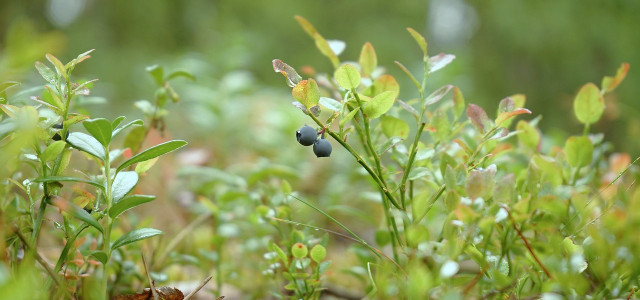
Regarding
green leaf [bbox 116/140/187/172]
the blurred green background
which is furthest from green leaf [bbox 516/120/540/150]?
the blurred green background

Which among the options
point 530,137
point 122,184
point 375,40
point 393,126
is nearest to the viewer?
point 122,184

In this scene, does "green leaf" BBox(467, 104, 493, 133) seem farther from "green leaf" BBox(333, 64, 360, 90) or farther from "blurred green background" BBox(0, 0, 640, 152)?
"blurred green background" BBox(0, 0, 640, 152)

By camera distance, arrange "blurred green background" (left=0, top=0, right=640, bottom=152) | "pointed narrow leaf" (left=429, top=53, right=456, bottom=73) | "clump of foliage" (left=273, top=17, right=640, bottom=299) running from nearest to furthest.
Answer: "clump of foliage" (left=273, top=17, right=640, bottom=299) < "pointed narrow leaf" (left=429, top=53, right=456, bottom=73) < "blurred green background" (left=0, top=0, right=640, bottom=152)

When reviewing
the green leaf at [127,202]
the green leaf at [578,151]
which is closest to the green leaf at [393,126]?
the green leaf at [578,151]

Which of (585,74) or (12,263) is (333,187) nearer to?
(12,263)

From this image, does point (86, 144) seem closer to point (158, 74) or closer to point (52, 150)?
point (52, 150)

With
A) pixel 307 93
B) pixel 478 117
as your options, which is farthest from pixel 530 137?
pixel 307 93
